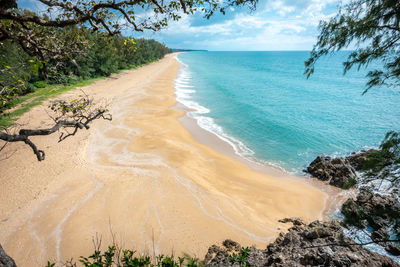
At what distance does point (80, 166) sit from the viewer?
12.2 meters

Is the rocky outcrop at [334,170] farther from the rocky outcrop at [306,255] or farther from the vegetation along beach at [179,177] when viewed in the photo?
the rocky outcrop at [306,255]

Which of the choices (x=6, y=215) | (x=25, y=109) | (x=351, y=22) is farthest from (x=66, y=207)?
(x=25, y=109)

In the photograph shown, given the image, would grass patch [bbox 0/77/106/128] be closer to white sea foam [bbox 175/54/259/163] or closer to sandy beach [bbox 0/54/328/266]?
sandy beach [bbox 0/54/328/266]

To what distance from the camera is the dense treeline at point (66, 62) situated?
4.81m

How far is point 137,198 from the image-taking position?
985cm

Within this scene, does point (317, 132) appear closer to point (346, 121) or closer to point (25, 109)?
point (346, 121)

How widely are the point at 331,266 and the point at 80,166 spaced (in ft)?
42.0

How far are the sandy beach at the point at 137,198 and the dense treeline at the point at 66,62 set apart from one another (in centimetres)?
472

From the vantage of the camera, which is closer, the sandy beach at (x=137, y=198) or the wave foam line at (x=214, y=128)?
the sandy beach at (x=137, y=198)

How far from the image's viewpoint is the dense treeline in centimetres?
481

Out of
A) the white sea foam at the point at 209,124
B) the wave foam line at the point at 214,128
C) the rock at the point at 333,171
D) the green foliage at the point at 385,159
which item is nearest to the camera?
the green foliage at the point at 385,159

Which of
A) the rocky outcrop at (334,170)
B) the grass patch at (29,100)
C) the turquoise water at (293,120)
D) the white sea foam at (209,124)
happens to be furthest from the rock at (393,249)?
the grass patch at (29,100)

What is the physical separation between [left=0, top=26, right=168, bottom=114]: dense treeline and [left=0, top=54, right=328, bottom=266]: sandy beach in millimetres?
4715

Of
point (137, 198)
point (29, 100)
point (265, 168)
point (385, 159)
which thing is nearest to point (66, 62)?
point (29, 100)
